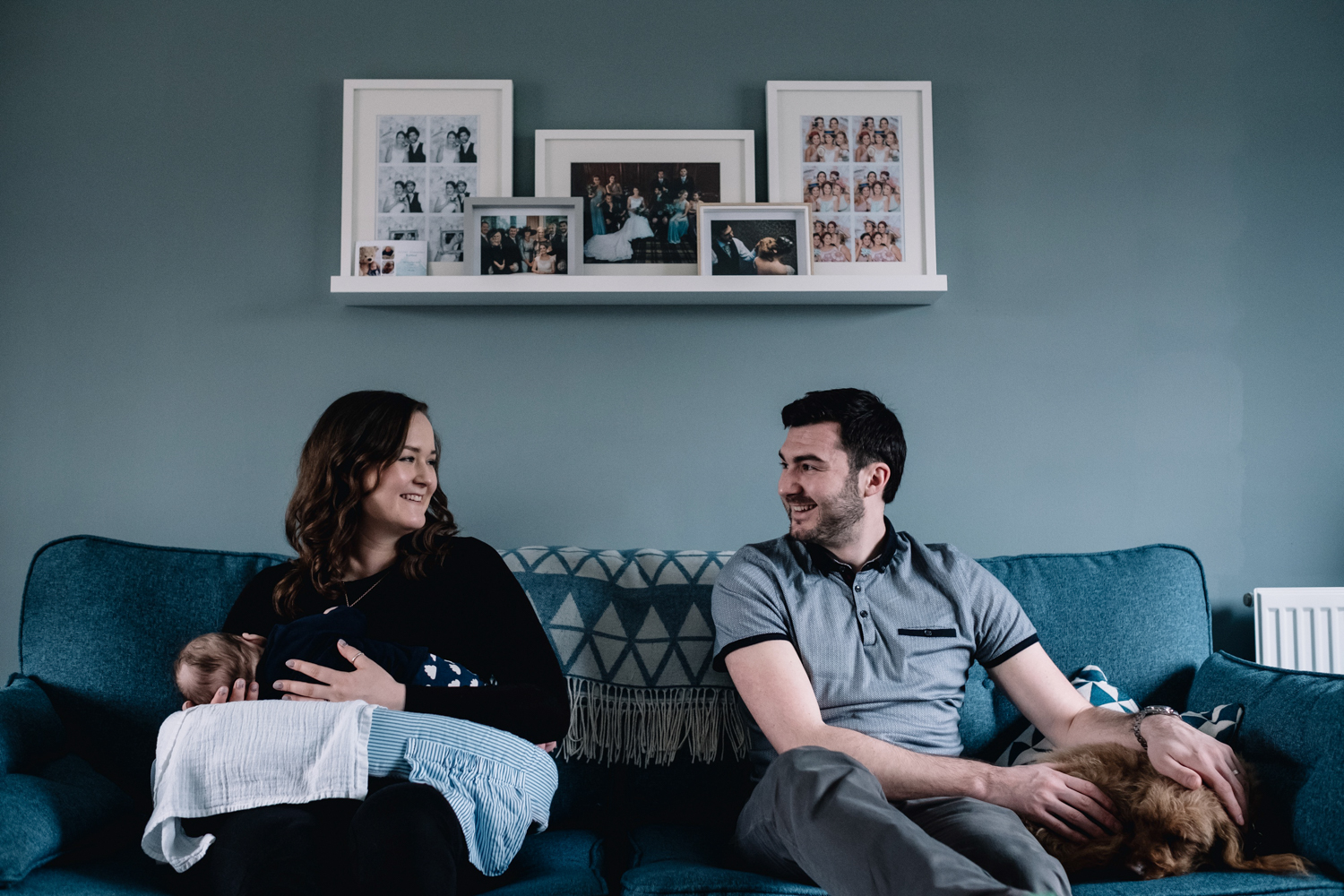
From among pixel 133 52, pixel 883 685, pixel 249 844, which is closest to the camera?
pixel 249 844

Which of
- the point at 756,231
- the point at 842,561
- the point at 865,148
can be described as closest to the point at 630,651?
the point at 842,561

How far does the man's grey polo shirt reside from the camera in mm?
1542

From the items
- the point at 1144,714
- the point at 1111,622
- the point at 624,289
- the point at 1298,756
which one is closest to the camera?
the point at 1298,756

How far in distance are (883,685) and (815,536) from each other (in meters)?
0.29

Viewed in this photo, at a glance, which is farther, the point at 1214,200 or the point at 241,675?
the point at 1214,200

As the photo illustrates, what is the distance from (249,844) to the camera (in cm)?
117

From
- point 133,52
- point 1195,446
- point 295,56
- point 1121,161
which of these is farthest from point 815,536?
point 133,52

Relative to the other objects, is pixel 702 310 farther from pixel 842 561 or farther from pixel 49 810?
pixel 49 810

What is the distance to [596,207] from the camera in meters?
2.26

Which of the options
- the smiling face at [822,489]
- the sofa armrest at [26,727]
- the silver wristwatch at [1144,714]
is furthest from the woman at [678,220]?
the sofa armrest at [26,727]

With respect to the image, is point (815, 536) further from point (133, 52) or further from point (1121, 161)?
point (133, 52)

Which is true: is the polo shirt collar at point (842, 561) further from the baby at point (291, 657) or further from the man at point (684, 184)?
the man at point (684, 184)

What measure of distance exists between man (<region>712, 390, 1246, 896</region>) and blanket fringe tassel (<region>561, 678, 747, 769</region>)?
124 millimetres

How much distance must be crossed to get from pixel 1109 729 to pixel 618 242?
1.51 m
